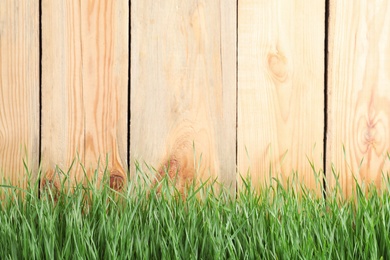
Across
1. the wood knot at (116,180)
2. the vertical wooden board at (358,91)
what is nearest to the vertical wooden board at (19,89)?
the wood knot at (116,180)

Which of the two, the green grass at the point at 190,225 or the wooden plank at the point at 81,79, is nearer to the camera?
the green grass at the point at 190,225

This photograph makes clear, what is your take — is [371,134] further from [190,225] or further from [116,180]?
[116,180]

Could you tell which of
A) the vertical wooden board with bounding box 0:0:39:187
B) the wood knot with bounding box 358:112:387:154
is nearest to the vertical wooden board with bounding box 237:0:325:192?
the wood knot with bounding box 358:112:387:154

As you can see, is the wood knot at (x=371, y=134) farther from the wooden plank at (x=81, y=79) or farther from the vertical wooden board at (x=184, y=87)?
the wooden plank at (x=81, y=79)

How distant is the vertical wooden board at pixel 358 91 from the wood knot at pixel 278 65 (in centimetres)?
14

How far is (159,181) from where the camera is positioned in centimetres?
189

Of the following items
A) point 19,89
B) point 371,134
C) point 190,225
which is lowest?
point 190,225

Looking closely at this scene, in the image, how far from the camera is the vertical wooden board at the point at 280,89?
189cm

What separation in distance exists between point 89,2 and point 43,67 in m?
0.24

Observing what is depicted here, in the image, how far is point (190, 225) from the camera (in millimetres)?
1699

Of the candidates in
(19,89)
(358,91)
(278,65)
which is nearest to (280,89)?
(278,65)

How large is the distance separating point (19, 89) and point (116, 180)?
40cm

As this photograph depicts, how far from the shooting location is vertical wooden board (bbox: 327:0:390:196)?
1907mm

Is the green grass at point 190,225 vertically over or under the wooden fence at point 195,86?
under
